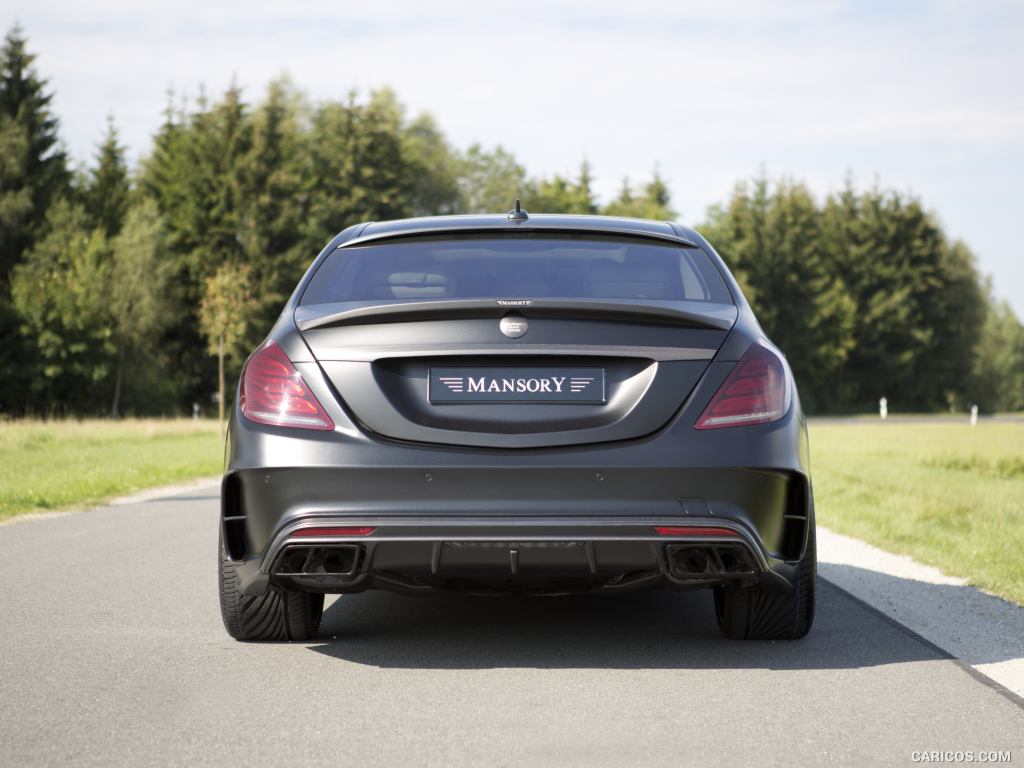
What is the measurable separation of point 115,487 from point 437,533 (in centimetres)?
1107

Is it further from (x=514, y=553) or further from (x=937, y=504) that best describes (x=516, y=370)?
(x=937, y=504)

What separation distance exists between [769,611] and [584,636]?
85 centimetres

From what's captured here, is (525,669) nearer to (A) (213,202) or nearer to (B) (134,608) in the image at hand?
(B) (134,608)

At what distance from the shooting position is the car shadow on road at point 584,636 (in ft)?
16.6

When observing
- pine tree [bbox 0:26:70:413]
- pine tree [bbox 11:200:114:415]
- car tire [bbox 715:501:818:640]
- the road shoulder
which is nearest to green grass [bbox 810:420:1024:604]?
the road shoulder

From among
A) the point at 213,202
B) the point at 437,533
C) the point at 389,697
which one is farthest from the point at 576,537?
the point at 213,202

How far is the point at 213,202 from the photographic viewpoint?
213 feet

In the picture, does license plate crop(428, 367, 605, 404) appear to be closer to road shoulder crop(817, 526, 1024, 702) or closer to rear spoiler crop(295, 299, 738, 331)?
rear spoiler crop(295, 299, 738, 331)

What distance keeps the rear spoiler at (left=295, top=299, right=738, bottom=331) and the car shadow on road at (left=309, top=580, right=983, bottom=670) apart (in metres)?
1.37

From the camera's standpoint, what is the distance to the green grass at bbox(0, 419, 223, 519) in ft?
43.8

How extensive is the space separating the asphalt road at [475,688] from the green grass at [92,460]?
649cm

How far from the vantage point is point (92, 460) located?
2062 centimetres

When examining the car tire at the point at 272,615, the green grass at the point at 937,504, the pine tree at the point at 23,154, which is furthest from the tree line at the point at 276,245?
the car tire at the point at 272,615

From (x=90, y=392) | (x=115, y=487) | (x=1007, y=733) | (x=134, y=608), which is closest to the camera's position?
(x=1007, y=733)
